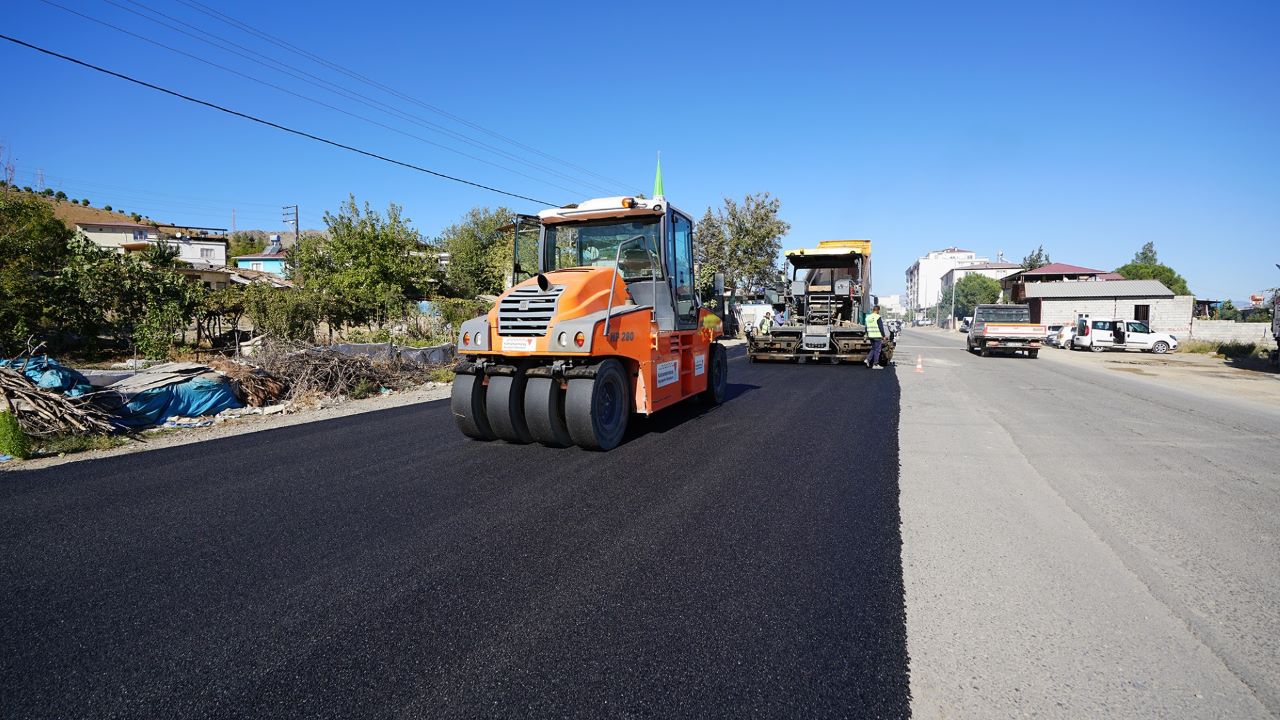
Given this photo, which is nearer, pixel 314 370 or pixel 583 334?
pixel 583 334

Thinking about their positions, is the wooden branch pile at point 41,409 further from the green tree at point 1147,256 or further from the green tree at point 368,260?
the green tree at point 1147,256

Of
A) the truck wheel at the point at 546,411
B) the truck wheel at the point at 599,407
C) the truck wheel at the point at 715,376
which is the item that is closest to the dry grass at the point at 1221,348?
the truck wheel at the point at 715,376

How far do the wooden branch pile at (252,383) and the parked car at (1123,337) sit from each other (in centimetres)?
3270

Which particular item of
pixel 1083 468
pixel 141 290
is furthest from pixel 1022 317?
pixel 141 290

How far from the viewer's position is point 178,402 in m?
7.95

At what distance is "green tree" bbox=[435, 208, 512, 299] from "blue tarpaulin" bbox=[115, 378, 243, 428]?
25166 mm

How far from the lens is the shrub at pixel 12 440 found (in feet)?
19.1

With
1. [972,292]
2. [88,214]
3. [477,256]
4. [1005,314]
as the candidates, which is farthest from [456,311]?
[972,292]

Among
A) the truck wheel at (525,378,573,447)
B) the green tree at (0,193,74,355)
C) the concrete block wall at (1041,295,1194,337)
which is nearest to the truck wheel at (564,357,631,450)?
the truck wheel at (525,378,573,447)

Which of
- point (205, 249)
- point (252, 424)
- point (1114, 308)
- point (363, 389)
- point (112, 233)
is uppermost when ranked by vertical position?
point (112, 233)

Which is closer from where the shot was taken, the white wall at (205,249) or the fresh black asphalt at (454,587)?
the fresh black asphalt at (454,587)

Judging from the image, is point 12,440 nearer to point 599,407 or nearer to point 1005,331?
point 599,407

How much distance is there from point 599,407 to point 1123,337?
31.2 metres

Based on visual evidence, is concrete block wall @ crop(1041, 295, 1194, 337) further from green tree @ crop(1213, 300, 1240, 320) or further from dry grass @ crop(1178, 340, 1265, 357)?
dry grass @ crop(1178, 340, 1265, 357)
